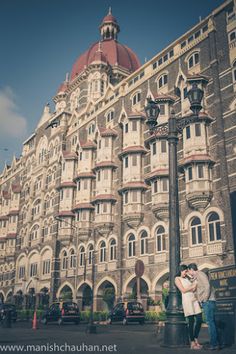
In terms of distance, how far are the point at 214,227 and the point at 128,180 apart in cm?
957

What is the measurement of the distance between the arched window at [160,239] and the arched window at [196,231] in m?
2.99

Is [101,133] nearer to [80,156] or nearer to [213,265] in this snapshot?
[80,156]

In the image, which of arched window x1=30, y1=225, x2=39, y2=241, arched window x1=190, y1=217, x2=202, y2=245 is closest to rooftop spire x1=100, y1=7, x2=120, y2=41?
arched window x1=30, y1=225, x2=39, y2=241

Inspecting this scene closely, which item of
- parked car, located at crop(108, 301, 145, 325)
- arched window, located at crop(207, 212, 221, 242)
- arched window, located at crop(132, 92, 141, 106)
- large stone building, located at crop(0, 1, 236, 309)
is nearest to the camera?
parked car, located at crop(108, 301, 145, 325)

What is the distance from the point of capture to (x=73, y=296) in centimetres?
3844

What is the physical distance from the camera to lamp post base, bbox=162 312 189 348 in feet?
31.0

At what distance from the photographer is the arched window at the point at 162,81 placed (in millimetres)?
33625

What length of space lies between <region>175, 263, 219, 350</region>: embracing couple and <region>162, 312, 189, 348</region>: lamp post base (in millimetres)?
471

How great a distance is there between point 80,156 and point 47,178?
9.45m

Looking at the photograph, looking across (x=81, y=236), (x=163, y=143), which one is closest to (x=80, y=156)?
(x=81, y=236)

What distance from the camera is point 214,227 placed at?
26125mm

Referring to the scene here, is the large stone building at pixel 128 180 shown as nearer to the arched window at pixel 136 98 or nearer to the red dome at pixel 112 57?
the arched window at pixel 136 98

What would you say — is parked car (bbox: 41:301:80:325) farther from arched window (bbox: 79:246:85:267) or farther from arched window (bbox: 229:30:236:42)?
arched window (bbox: 229:30:236:42)

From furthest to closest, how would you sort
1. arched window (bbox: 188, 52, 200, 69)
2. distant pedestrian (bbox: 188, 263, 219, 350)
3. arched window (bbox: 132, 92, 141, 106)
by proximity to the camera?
arched window (bbox: 132, 92, 141, 106), arched window (bbox: 188, 52, 200, 69), distant pedestrian (bbox: 188, 263, 219, 350)
